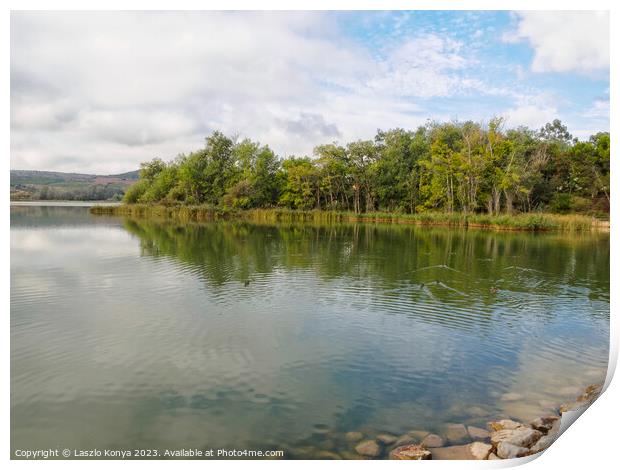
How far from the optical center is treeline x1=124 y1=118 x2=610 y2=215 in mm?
36844

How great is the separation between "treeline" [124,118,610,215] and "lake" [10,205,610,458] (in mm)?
25323

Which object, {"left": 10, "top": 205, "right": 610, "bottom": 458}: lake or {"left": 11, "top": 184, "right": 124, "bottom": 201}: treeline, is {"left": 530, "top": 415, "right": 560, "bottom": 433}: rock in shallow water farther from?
{"left": 11, "top": 184, "right": 124, "bottom": 201}: treeline

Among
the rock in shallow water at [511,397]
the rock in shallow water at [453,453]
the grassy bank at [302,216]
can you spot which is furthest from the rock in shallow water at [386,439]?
the grassy bank at [302,216]

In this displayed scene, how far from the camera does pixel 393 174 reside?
153ft

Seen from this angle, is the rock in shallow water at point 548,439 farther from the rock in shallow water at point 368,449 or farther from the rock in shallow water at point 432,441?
the rock in shallow water at point 368,449

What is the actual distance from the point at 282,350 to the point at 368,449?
2.73 meters

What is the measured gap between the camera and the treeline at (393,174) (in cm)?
3684

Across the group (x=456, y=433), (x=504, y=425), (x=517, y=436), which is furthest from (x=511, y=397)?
(x=456, y=433)

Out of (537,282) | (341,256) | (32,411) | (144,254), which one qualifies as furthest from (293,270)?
(32,411)

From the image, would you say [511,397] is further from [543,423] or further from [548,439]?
[548,439]

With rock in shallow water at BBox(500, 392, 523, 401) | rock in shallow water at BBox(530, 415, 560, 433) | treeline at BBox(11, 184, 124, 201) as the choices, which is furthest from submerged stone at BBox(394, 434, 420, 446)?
treeline at BBox(11, 184, 124, 201)

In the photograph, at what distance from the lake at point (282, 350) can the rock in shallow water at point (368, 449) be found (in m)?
0.14

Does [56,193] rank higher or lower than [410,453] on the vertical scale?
higher
